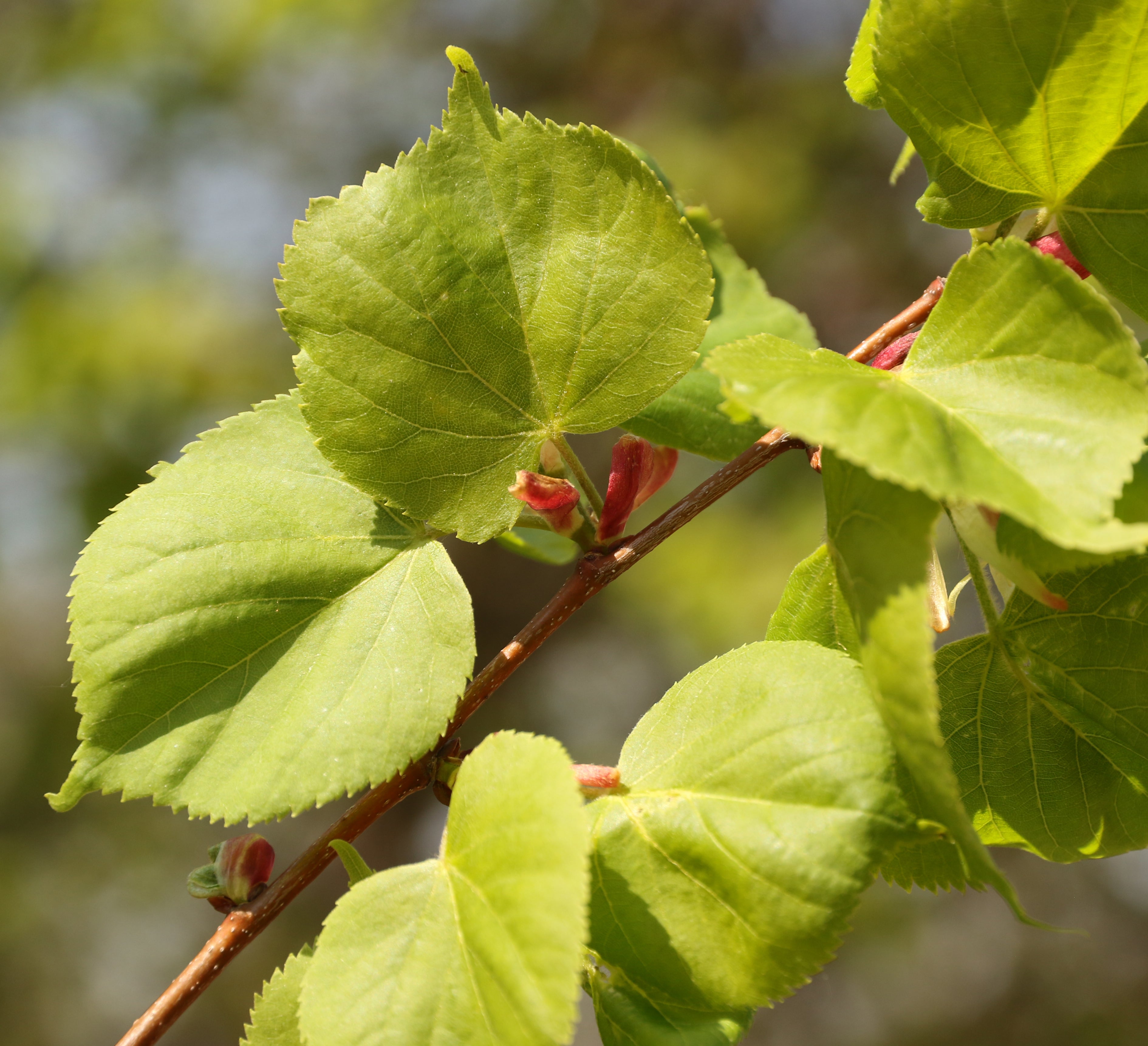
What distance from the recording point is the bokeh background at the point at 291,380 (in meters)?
3.29

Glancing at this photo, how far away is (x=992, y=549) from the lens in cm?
40

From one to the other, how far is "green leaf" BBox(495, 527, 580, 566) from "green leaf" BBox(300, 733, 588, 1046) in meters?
0.27

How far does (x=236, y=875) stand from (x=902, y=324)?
479mm

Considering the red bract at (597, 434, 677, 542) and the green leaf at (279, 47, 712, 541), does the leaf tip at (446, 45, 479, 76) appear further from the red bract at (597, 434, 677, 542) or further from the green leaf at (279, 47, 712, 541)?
the red bract at (597, 434, 677, 542)

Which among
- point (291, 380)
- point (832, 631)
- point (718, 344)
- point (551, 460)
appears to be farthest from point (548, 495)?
point (291, 380)

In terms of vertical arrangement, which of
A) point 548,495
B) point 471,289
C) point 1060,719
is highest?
point 471,289

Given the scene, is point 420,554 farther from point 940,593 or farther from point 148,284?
point 148,284

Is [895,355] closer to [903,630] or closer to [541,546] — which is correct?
[903,630]

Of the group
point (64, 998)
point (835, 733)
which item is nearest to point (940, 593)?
point (835, 733)

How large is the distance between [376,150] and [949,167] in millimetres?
4015

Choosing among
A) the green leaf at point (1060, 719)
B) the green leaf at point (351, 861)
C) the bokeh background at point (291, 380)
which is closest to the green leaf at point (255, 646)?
the green leaf at point (351, 861)

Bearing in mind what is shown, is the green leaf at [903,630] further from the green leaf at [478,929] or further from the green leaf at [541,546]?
the green leaf at [541,546]

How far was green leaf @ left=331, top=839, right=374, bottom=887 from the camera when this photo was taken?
1.49 ft

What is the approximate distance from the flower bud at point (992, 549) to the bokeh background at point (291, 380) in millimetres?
2703
